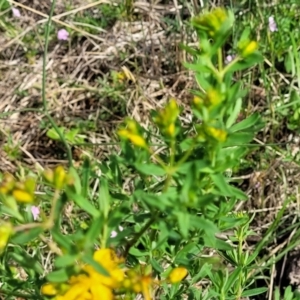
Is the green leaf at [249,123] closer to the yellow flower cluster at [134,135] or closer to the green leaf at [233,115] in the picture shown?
the green leaf at [233,115]

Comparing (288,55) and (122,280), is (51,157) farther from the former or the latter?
(122,280)

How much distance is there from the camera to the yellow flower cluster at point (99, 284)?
0.81 meters

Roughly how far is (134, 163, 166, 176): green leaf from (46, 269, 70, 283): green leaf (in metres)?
0.16

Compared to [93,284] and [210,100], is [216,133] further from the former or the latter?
[93,284]

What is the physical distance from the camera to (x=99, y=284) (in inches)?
32.4

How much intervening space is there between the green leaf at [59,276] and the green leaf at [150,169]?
0.16 metres

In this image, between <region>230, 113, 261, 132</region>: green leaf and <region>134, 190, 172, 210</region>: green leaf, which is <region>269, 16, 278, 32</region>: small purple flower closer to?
<region>230, 113, 261, 132</region>: green leaf

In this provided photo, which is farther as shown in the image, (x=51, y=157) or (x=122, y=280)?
(x=51, y=157)

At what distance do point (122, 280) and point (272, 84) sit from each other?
151 centimetres

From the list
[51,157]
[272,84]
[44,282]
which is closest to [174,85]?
[272,84]

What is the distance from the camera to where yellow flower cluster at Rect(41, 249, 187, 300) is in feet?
2.66

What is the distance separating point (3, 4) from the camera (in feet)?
8.34

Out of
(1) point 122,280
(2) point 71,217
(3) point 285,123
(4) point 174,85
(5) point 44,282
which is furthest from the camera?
(4) point 174,85

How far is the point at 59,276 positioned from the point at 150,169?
7.1 inches
